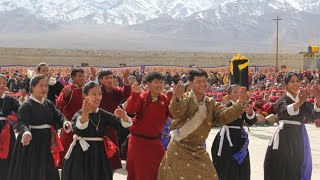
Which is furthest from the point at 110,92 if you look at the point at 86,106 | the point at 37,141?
the point at 86,106

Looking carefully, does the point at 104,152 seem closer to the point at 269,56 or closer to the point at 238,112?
the point at 238,112

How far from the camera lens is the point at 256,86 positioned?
2408 cm

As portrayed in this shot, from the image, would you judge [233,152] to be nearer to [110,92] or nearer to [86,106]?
[110,92]

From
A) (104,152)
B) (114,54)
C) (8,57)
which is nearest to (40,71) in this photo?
(104,152)

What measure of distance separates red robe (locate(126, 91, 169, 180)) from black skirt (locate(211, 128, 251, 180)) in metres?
0.97

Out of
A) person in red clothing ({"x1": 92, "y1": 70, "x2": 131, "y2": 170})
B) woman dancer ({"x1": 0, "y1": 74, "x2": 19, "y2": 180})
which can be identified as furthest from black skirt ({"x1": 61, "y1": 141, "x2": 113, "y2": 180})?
person in red clothing ({"x1": 92, "y1": 70, "x2": 131, "y2": 170})

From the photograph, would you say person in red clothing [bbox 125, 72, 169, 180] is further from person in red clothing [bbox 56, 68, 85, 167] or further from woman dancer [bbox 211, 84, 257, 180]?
person in red clothing [bbox 56, 68, 85, 167]

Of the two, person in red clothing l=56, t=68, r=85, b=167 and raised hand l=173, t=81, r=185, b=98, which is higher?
raised hand l=173, t=81, r=185, b=98

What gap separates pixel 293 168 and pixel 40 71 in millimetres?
3727

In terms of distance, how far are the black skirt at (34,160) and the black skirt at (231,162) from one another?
1932mm

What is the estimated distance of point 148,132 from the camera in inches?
235

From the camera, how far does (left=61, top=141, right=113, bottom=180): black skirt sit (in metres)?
5.68

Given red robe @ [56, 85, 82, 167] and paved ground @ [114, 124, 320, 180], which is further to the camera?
paved ground @ [114, 124, 320, 180]

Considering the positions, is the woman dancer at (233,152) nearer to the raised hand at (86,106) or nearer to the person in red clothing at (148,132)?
the person in red clothing at (148,132)
